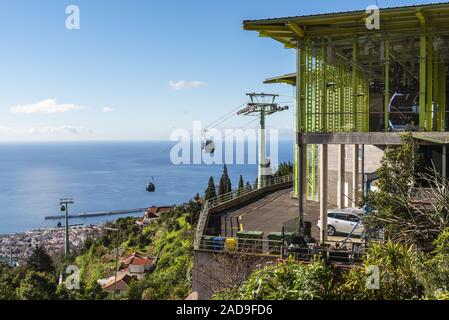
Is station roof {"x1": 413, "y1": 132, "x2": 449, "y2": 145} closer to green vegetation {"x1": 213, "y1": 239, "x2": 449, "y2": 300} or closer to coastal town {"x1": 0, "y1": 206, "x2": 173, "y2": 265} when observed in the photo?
green vegetation {"x1": 213, "y1": 239, "x2": 449, "y2": 300}

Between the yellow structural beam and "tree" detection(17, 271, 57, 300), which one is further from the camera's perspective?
the yellow structural beam

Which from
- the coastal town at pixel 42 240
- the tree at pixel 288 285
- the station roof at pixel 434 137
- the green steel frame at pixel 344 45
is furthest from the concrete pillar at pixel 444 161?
the coastal town at pixel 42 240

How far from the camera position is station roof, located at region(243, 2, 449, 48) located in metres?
15.0

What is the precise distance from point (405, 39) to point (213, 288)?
1191cm

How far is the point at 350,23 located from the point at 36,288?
1321 cm

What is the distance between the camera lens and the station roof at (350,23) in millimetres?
15000

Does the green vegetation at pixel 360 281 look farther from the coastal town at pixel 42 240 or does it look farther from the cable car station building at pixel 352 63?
the coastal town at pixel 42 240

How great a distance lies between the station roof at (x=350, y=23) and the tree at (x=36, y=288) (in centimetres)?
1089

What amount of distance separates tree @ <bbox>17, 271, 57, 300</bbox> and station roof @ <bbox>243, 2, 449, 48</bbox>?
10.9m

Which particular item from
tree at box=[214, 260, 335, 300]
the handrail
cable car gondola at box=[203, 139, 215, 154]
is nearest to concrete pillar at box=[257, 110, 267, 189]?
the handrail

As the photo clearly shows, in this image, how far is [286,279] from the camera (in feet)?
24.1

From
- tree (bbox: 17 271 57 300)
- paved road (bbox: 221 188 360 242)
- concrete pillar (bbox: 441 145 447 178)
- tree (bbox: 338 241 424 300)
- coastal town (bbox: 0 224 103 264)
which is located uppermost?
concrete pillar (bbox: 441 145 447 178)

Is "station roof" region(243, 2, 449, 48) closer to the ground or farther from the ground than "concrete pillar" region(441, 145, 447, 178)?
farther from the ground
